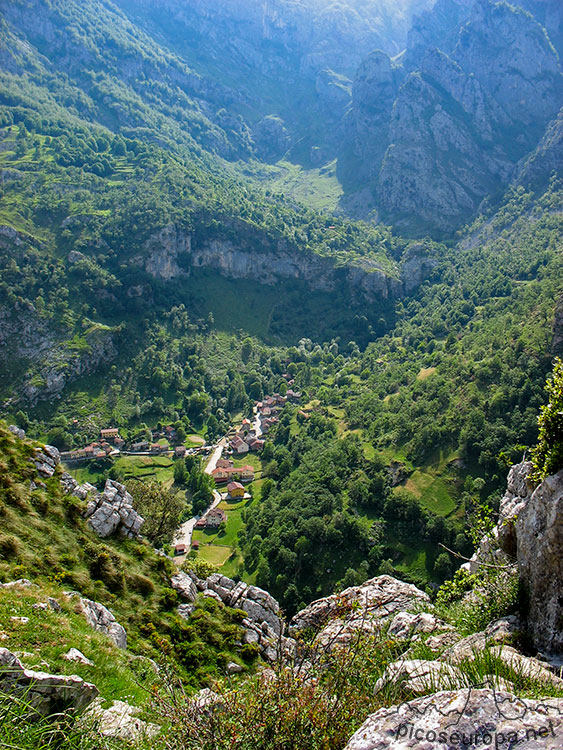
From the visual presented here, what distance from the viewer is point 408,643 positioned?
446 inches

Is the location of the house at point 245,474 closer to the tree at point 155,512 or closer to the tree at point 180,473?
the tree at point 180,473

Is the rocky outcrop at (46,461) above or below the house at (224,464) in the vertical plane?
above

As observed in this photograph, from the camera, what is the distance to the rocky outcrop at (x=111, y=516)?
25.7 meters

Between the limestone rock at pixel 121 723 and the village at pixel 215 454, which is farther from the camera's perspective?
the village at pixel 215 454

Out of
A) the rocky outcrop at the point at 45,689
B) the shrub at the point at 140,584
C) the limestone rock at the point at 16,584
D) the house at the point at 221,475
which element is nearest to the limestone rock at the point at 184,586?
the shrub at the point at 140,584

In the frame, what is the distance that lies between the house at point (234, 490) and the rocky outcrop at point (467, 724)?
239 ft

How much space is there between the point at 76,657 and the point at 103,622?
813 cm

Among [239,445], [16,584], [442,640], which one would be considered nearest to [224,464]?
[239,445]

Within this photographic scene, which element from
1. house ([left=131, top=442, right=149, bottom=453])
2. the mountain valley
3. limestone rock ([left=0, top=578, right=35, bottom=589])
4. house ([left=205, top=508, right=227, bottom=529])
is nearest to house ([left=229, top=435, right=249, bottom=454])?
the mountain valley

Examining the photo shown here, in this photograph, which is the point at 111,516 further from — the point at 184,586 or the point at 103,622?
the point at 103,622

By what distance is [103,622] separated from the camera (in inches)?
725

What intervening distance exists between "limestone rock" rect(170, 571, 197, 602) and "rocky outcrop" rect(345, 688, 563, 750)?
2309cm

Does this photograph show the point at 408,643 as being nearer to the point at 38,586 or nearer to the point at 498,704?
the point at 498,704

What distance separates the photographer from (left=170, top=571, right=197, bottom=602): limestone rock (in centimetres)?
2607
